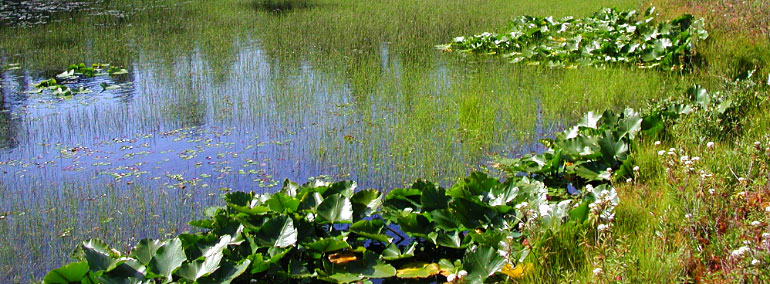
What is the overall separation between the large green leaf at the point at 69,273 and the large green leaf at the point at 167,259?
30cm

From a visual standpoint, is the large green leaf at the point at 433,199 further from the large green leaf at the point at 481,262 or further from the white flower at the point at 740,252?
the white flower at the point at 740,252

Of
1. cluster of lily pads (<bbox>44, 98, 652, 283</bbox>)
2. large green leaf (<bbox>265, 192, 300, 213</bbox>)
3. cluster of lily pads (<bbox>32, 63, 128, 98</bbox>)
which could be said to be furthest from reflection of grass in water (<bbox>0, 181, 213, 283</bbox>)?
cluster of lily pads (<bbox>32, 63, 128, 98</bbox>)

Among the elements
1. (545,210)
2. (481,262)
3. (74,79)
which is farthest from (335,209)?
(74,79)

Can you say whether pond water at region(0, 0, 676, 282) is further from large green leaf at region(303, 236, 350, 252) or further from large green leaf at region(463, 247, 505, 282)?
large green leaf at region(463, 247, 505, 282)

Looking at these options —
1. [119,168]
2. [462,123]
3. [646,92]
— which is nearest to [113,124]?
[119,168]

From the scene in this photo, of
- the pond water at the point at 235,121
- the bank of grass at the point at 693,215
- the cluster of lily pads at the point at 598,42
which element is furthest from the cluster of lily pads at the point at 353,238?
the cluster of lily pads at the point at 598,42

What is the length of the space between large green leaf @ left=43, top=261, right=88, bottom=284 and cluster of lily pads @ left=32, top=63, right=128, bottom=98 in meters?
5.42

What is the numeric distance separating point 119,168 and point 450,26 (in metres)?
8.73

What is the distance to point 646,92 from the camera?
684cm

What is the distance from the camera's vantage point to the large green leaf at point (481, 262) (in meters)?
3.18

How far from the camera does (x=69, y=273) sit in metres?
3.17

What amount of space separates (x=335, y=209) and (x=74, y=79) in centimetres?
655

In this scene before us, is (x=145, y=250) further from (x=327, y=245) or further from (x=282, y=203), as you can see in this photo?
(x=327, y=245)

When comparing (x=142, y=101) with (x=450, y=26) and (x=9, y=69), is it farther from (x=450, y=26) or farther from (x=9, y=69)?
(x=450, y=26)
